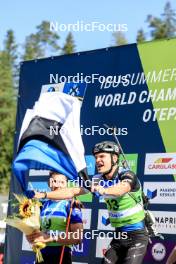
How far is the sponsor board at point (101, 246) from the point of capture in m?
7.54

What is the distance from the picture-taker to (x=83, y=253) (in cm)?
780

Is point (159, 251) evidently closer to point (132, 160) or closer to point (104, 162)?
point (132, 160)

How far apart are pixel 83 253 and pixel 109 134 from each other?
1.55 meters

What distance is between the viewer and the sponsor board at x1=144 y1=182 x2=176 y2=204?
7078 mm

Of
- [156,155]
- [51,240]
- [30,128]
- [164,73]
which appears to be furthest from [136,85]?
[51,240]

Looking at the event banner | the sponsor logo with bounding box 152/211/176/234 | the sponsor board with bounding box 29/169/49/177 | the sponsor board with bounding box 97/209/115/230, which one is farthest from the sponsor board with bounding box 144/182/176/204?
the sponsor board with bounding box 29/169/49/177

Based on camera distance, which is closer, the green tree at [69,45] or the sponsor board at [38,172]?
the sponsor board at [38,172]

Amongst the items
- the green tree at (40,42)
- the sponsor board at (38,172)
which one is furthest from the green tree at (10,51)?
the sponsor board at (38,172)

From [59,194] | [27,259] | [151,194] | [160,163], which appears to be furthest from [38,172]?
[59,194]

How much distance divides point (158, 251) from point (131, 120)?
1631mm

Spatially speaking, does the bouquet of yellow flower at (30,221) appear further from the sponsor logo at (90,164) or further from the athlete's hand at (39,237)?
the sponsor logo at (90,164)

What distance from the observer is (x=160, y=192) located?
23.5 feet

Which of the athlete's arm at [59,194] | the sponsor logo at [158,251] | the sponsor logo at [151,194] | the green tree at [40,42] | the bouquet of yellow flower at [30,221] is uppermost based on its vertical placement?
the green tree at [40,42]

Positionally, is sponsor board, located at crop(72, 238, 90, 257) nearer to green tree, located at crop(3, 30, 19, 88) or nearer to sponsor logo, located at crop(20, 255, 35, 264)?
sponsor logo, located at crop(20, 255, 35, 264)
